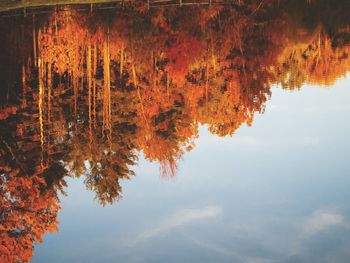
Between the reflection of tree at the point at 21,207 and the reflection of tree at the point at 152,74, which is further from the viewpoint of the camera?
the reflection of tree at the point at 152,74

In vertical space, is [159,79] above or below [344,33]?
below

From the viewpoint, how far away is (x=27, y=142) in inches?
730

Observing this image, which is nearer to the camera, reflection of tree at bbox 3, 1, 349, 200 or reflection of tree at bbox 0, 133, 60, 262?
reflection of tree at bbox 0, 133, 60, 262

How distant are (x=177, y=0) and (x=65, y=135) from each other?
12.8 m

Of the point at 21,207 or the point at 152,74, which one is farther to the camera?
the point at 152,74

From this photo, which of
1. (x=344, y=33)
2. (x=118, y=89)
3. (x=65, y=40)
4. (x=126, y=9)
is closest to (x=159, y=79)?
(x=118, y=89)

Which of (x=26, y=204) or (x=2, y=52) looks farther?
(x=2, y=52)

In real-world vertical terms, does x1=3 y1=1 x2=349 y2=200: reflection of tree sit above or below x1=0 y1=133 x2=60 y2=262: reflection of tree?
above

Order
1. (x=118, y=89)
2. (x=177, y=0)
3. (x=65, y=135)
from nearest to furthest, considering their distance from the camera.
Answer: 1. (x=65, y=135)
2. (x=118, y=89)
3. (x=177, y=0)

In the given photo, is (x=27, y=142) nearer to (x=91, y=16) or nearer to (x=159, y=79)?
(x=159, y=79)

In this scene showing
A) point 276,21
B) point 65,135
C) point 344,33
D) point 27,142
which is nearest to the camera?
point 27,142

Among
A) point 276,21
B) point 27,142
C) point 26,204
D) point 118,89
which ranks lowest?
point 26,204

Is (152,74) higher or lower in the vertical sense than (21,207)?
higher

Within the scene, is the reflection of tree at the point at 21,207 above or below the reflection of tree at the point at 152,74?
below
